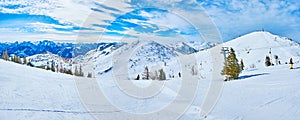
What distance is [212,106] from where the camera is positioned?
19156mm

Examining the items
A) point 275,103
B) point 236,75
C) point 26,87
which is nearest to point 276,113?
point 275,103

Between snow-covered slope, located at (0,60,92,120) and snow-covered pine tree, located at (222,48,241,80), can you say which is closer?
snow-covered slope, located at (0,60,92,120)

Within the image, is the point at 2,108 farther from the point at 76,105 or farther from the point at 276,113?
the point at 276,113

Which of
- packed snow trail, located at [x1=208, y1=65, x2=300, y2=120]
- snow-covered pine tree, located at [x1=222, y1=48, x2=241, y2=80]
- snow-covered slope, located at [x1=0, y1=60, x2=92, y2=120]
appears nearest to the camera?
snow-covered slope, located at [x1=0, y1=60, x2=92, y2=120]

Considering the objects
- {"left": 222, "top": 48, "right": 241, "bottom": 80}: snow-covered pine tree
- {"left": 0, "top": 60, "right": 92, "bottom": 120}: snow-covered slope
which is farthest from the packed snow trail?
{"left": 222, "top": 48, "right": 241, "bottom": 80}: snow-covered pine tree

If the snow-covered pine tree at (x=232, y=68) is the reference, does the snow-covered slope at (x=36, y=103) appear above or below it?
below

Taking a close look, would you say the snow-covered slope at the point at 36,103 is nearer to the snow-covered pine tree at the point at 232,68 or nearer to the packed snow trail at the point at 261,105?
the packed snow trail at the point at 261,105

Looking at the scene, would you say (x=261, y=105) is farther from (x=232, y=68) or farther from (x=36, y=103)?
(x=232, y=68)

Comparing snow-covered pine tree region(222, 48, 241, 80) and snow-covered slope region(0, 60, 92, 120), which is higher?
snow-covered pine tree region(222, 48, 241, 80)

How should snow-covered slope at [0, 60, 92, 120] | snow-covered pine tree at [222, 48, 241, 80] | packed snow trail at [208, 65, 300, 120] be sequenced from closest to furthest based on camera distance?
snow-covered slope at [0, 60, 92, 120]
packed snow trail at [208, 65, 300, 120]
snow-covered pine tree at [222, 48, 241, 80]

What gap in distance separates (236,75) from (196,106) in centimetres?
1909

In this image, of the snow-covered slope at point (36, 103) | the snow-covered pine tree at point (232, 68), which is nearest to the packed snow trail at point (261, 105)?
the snow-covered slope at point (36, 103)

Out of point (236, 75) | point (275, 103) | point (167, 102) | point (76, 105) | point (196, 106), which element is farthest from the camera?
point (236, 75)

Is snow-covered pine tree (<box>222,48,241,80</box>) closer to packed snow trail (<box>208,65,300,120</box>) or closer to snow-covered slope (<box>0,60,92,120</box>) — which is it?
packed snow trail (<box>208,65,300,120</box>)
